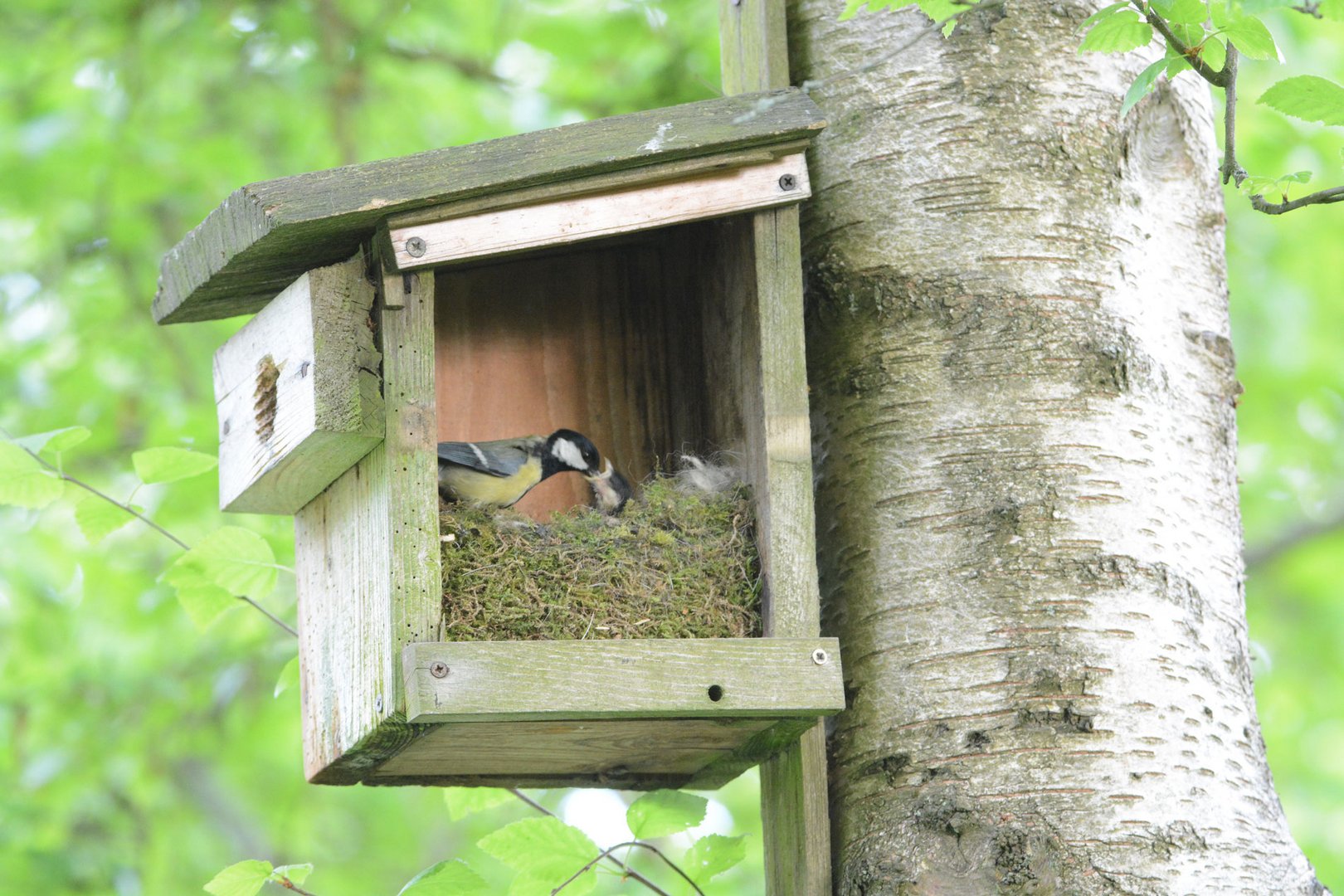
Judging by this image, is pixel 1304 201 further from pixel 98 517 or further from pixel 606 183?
pixel 98 517

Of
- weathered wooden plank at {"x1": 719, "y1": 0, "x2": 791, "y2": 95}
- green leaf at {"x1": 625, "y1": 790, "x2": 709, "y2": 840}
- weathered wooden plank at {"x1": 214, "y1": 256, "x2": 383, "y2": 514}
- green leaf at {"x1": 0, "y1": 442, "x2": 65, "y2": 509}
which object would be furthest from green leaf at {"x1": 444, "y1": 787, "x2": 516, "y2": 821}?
weathered wooden plank at {"x1": 719, "y1": 0, "x2": 791, "y2": 95}

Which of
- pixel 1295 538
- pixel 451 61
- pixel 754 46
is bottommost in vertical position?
pixel 754 46

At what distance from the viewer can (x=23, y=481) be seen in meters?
2.70

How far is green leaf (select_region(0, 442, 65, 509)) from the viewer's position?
2.68m

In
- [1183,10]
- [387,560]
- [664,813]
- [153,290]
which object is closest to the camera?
[1183,10]

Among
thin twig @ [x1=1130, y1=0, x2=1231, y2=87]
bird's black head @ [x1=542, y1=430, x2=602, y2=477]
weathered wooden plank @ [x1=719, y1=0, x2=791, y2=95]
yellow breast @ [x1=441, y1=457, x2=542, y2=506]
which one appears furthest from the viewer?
bird's black head @ [x1=542, y1=430, x2=602, y2=477]

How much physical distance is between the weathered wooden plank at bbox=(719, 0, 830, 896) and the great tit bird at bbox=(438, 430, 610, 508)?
0.55 m

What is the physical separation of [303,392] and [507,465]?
0.60 meters

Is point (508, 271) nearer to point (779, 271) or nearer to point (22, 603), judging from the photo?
point (779, 271)

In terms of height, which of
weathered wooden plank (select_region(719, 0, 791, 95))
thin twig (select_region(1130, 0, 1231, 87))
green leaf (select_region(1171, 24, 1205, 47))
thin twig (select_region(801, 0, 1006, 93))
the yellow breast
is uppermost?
weathered wooden plank (select_region(719, 0, 791, 95))

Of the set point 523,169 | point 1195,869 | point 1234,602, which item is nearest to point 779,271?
point 523,169

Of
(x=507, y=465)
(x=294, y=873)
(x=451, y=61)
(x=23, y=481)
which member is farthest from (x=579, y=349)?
(x=451, y=61)

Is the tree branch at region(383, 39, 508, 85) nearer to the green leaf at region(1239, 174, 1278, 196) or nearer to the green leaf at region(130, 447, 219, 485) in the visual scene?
the green leaf at region(130, 447, 219, 485)

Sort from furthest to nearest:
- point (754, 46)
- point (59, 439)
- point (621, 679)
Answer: point (59, 439) → point (754, 46) → point (621, 679)
